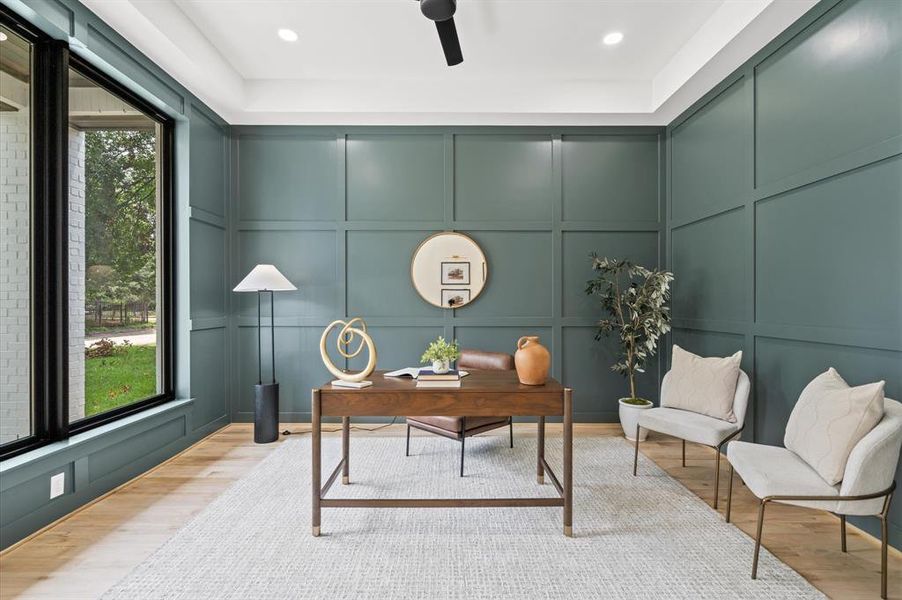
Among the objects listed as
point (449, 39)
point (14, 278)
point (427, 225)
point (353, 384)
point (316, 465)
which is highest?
point (449, 39)

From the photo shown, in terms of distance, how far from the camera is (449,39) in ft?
8.44

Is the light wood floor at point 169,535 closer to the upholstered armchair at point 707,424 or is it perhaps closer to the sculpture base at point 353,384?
the upholstered armchair at point 707,424

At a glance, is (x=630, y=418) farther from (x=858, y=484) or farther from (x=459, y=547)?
(x=459, y=547)

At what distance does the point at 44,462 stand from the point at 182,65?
278cm

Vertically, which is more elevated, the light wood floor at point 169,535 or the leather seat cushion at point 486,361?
the leather seat cushion at point 486,361

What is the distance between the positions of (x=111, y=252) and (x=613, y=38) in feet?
13.2

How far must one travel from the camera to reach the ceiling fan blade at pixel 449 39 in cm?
246

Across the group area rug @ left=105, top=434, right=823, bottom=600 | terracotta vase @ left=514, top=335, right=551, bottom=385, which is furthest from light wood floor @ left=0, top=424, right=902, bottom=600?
terracotta vase @ left=514, top=335, right=551, bottom=385

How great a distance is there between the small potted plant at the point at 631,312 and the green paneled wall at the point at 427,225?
191 mm

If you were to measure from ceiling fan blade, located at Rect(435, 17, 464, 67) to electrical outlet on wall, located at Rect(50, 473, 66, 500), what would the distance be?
3.32 meters

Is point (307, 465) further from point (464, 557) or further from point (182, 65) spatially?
point (182, 65)

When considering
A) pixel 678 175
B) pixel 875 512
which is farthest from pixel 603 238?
pixel 875 512

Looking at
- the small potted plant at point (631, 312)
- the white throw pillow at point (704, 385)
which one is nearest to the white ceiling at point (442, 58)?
the small potted plant at point (631, 312)

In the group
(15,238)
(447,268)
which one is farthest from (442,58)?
(15,238)
